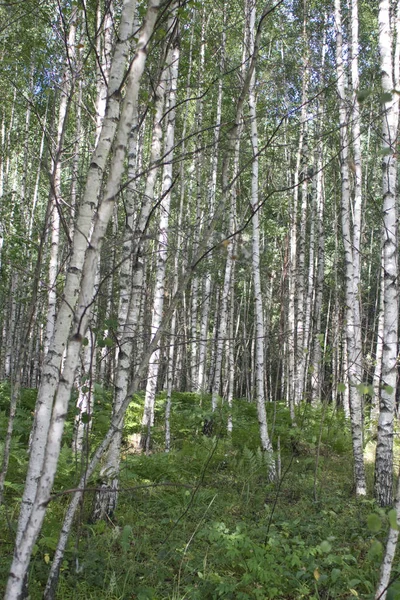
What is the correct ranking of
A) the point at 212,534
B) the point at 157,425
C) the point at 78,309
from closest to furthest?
1. the point at 78,309
2. the point at 212,534
3. the point at 157,425

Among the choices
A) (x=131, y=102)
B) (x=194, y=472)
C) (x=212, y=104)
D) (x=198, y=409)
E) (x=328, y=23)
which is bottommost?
(x=194, y=472)

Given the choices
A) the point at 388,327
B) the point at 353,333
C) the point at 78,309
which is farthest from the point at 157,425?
the point at 78,309

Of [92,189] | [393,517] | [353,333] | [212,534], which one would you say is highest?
[353,333]

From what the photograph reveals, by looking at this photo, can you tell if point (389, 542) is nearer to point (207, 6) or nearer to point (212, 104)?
point (207, 6)

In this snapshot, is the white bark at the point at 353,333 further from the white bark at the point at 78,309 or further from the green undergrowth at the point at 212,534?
the white bark at the point at 78,309

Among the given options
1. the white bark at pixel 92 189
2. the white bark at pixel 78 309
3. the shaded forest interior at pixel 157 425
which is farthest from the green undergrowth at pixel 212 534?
the white bark at pixel 92 189

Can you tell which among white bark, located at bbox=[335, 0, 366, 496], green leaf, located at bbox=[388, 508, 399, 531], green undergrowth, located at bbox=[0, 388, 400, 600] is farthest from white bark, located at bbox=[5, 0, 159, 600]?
white bark, located at bbox=[335, 0, 366, 496]

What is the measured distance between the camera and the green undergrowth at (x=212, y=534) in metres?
3.51

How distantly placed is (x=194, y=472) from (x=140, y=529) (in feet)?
5.66

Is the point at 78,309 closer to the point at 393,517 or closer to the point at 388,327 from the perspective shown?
the point at 393,517

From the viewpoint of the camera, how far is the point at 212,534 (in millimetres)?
3965

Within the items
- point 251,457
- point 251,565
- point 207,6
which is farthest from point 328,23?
point 251,565

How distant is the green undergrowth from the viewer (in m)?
3.51

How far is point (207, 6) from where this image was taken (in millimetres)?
11250
